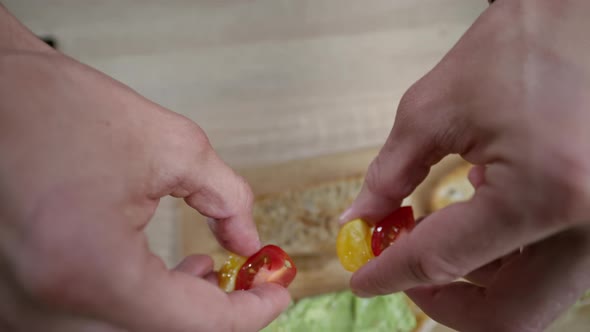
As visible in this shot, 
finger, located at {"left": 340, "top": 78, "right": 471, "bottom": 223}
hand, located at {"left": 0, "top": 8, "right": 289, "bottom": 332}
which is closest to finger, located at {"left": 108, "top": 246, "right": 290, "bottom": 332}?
hand, located at {"left": 0, "top": 8, "right": 289, "bottom": 332}

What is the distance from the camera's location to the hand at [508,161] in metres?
0.64

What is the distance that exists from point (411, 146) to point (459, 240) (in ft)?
0.83

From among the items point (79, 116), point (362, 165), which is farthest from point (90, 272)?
point (362, 165)

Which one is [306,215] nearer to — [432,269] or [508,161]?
[432,269]

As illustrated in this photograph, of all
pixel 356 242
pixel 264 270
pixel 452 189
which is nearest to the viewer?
pixel 264 270

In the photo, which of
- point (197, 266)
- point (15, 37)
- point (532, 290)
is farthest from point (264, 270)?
point (15, 37)

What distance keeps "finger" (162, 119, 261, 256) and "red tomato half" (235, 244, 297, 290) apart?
3cm

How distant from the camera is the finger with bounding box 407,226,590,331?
2.73 ft

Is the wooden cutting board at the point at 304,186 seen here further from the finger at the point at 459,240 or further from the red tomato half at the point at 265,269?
the finger at the point at 459,240

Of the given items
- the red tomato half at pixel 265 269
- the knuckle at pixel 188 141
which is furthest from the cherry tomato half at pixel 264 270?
the knuckle at pixel 188 141

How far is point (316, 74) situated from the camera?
6.09 feet

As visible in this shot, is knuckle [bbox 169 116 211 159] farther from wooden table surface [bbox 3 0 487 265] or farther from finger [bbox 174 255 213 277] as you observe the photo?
wooden table surface [bbox 3 0 487 265]

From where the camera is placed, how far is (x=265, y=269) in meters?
1.06

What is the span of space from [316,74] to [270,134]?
30 centimetres
